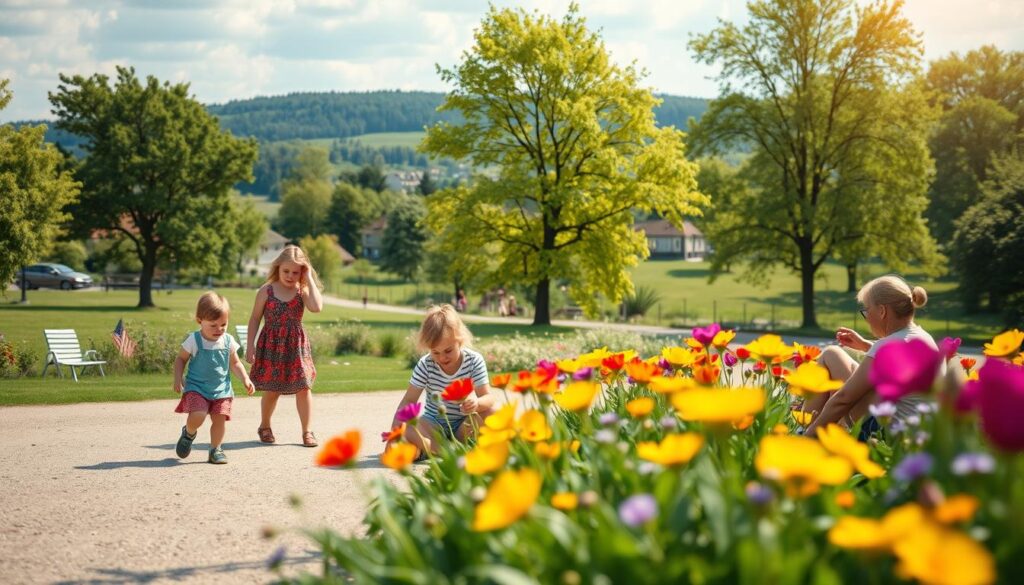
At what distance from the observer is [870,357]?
4.72 m

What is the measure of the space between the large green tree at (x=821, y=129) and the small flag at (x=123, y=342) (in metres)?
21.3

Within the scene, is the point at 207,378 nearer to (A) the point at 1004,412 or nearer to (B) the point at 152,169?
(A) the point at 1004,412

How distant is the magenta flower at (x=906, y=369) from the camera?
86.9 inches

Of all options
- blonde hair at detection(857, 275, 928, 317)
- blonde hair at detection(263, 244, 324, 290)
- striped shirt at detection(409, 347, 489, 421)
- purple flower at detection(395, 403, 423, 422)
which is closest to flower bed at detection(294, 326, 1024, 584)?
purple flower at detection(395, 403, 423, 422)

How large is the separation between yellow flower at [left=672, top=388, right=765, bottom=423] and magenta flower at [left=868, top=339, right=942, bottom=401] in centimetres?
33

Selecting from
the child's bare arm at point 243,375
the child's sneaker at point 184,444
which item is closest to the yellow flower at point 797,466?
the child's bare arm at point 243,375

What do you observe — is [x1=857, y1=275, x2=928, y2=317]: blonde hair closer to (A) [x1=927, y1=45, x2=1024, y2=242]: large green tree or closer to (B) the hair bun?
(B) the hair bun

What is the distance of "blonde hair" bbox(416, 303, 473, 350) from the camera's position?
648 centimetres

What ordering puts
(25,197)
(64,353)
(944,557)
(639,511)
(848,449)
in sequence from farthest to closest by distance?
(25,197) < (64,353) < (848,449) < (639,511) < (944,557)

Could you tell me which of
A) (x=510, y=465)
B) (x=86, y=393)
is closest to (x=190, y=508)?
(x=510, y=465)

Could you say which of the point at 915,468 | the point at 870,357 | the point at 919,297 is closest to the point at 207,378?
the point at 870,357

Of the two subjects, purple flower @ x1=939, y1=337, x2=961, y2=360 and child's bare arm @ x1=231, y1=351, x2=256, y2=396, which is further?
child's bare arm @ x1=231, y1=351, x2=256, y2=396

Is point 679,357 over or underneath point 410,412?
over

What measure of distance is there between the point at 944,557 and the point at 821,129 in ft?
104
